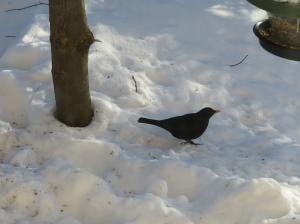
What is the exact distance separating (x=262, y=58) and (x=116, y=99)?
72.3 inches

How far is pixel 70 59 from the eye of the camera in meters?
3.40

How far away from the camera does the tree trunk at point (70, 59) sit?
3.29 metres

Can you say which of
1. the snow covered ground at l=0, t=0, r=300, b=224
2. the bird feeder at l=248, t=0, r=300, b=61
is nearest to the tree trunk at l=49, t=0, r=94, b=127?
the snow covered ground at l=0, t=0, r=300, b=224

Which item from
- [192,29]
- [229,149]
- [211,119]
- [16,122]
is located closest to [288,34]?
[192,29]

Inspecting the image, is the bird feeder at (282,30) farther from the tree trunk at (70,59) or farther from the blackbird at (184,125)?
the tree trunk at (70,59)

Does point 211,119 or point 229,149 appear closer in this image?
point 229,149

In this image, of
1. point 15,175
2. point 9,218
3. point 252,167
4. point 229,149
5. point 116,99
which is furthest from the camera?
point 116,99

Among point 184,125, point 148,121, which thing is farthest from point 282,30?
point 148,121

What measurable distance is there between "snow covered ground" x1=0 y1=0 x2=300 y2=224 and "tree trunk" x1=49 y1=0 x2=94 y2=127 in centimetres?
12

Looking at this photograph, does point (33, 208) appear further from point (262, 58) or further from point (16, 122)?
point (262, 58)

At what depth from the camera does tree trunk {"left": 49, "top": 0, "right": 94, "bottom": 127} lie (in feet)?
10.8

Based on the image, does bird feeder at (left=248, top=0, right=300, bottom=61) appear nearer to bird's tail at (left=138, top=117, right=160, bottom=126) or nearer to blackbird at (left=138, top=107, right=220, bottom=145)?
blackbird at (left=138, top=107, right=220, bottom=145)

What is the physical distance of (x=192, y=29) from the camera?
5480 millimetres

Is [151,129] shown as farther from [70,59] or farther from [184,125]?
[70,59]
